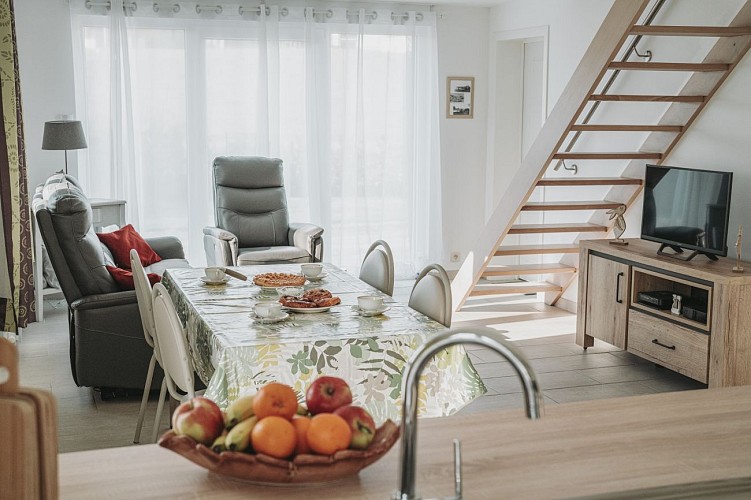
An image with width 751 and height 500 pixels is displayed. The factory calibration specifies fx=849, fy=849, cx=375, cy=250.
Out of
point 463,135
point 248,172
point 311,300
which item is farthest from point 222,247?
point 311,300

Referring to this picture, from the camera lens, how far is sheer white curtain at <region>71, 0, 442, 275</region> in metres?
7.09

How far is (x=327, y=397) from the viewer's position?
1.38 meters

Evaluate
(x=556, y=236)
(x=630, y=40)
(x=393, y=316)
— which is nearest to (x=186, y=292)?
(x=393, y=316)

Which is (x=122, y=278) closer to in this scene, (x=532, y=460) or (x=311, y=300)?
(x=311, y=300)

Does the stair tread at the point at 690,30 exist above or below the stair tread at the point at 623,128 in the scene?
above

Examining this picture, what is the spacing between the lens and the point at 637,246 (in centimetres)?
532

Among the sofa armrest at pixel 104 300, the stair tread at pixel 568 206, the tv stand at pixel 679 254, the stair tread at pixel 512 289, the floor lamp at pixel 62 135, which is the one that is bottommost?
the stair tread at pixel 512 289

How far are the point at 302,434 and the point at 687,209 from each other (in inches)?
157

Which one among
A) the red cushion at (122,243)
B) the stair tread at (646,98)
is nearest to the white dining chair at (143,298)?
the red cushion at (122,243)

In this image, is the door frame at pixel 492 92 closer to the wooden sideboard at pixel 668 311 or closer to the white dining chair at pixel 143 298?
the wooden sideboard at pixel 668 311

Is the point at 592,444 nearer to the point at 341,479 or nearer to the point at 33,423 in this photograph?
the point at 341,479

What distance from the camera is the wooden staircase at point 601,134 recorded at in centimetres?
466

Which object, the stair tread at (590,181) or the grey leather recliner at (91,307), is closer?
the grey leather recliner at (91,307)

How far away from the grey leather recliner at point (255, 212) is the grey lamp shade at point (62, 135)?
1087 mm
